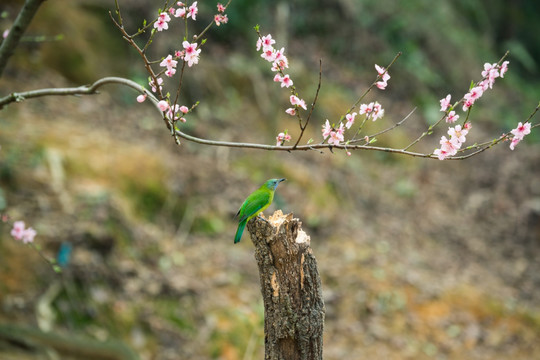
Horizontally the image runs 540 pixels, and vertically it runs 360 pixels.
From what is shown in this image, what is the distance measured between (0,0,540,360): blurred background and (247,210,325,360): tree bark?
2.20 metres

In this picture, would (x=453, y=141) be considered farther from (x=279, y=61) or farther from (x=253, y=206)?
(x=253, y=206)

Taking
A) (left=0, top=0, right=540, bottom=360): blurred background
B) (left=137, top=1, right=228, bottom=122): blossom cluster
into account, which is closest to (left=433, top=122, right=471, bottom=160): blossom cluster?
(left=137, top=1, right=228, bottom=122): blossom cluster

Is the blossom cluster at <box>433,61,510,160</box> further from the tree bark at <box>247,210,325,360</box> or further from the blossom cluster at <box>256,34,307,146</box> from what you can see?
the tree bark at <box>247,210,325,360</box>

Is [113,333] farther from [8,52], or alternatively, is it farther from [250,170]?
[250,170]

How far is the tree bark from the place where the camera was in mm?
2537

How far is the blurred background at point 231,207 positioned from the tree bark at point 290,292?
2200 millimetres

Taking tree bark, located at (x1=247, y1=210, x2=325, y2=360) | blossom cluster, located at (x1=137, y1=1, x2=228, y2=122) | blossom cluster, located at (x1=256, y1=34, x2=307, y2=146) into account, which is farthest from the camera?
tree bark, located at (x1=247, y1=210, x2=325, y2=360)

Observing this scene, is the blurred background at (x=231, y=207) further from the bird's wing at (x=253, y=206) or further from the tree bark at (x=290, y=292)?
the tree bark at (x=290, y=292)

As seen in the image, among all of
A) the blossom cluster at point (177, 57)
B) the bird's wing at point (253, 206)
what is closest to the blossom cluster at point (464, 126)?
the bird's wing at point (253, 206)

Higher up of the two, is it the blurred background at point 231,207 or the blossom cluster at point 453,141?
the blurred background at point 231,207

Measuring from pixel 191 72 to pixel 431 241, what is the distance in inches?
221

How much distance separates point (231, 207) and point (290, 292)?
16.9ft

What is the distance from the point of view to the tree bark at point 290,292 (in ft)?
8.32

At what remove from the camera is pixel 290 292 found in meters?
2.54
